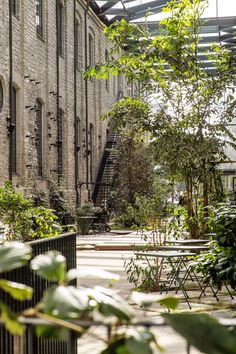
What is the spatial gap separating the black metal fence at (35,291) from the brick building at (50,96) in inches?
416

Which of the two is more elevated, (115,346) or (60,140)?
(60,140)

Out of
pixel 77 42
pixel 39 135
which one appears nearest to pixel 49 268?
pixel 39 135

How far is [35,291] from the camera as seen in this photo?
10.6 feet

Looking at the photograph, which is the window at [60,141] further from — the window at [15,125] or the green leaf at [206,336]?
the green leaf at [206,336]

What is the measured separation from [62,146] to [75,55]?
12.1 feet

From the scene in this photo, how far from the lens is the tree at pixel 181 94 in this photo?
Result: 934cm

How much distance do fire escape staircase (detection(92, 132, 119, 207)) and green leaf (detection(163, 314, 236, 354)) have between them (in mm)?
21901

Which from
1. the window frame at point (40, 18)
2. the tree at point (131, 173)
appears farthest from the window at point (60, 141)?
the tree at point (131, 173)

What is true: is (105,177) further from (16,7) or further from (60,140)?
(16,7)

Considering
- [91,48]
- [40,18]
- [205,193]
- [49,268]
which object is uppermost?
[91,48]

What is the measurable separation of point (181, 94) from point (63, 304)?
888 cm

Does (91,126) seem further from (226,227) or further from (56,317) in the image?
(56,317)

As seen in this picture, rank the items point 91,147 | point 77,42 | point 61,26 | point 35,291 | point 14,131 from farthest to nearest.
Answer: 1. point 91,147
2. point 77,42
3. point 61,26
4. point 14,131
5. point 35,291

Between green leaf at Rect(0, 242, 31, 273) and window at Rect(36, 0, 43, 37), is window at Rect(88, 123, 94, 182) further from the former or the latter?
green leaf at Rect(0, 242, 31, 273)
